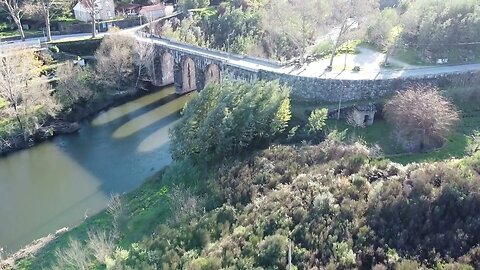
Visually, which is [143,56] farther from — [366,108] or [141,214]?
[366,108]

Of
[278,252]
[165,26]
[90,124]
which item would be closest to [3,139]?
[90,124]

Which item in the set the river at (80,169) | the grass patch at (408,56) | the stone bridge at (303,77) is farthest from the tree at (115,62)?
the grass patch at (408,56)

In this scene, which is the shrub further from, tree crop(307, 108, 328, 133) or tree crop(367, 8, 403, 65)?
tree crop(367, 8, 403, 65)

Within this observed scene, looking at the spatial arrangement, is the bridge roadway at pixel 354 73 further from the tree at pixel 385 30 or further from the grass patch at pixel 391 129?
the tree at pixel 385 30

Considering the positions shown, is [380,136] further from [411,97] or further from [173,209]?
[173,209]

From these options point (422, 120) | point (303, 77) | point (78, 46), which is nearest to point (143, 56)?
point (78, 46)
